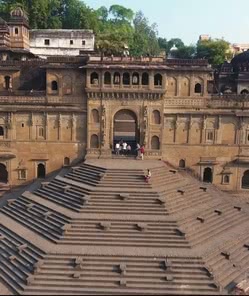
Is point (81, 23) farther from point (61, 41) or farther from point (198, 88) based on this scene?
point (198, 88)

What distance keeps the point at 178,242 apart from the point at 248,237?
14.4 ft

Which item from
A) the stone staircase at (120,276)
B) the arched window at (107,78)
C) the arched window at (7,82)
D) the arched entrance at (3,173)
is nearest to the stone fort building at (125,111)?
the arched window at (107,78)

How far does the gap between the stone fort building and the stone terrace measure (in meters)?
3.19

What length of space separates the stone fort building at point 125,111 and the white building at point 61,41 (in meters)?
17.4

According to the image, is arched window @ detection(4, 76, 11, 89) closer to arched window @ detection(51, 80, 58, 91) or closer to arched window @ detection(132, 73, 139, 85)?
arched window @ detection(51, 80, 58, 91)

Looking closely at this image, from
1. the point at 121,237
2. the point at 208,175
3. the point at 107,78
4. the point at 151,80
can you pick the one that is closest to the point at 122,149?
the point at 107,78

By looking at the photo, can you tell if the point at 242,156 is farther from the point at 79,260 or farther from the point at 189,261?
the point at 79,260

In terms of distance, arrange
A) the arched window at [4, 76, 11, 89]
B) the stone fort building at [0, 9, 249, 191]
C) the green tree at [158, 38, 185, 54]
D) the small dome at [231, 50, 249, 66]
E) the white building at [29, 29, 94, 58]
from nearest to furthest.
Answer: the stone fort building at [0, 9, 249, 191]
the arched window at [4, 76, 11, 89]
the small dome at [231, 50, 249, 66]
the white building at [29, 29, 94, 58]
the green tree at [158, 38, 185, 54]

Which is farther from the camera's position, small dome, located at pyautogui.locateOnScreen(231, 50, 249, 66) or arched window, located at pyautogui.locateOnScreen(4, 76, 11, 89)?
small dome, located at pyautogui.locateOnScreen(231, 50, 249, 66)

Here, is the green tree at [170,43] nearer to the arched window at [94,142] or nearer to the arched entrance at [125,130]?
the arched entrance at [125,130]

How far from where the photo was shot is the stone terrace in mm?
16156

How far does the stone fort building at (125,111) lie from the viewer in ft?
86.7

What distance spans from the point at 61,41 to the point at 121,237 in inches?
1233

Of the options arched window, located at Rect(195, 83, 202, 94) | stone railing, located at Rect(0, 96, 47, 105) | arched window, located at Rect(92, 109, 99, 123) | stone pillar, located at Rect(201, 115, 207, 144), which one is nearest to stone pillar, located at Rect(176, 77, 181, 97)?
arched window, located at Rect(195, 83, 202, 94)
